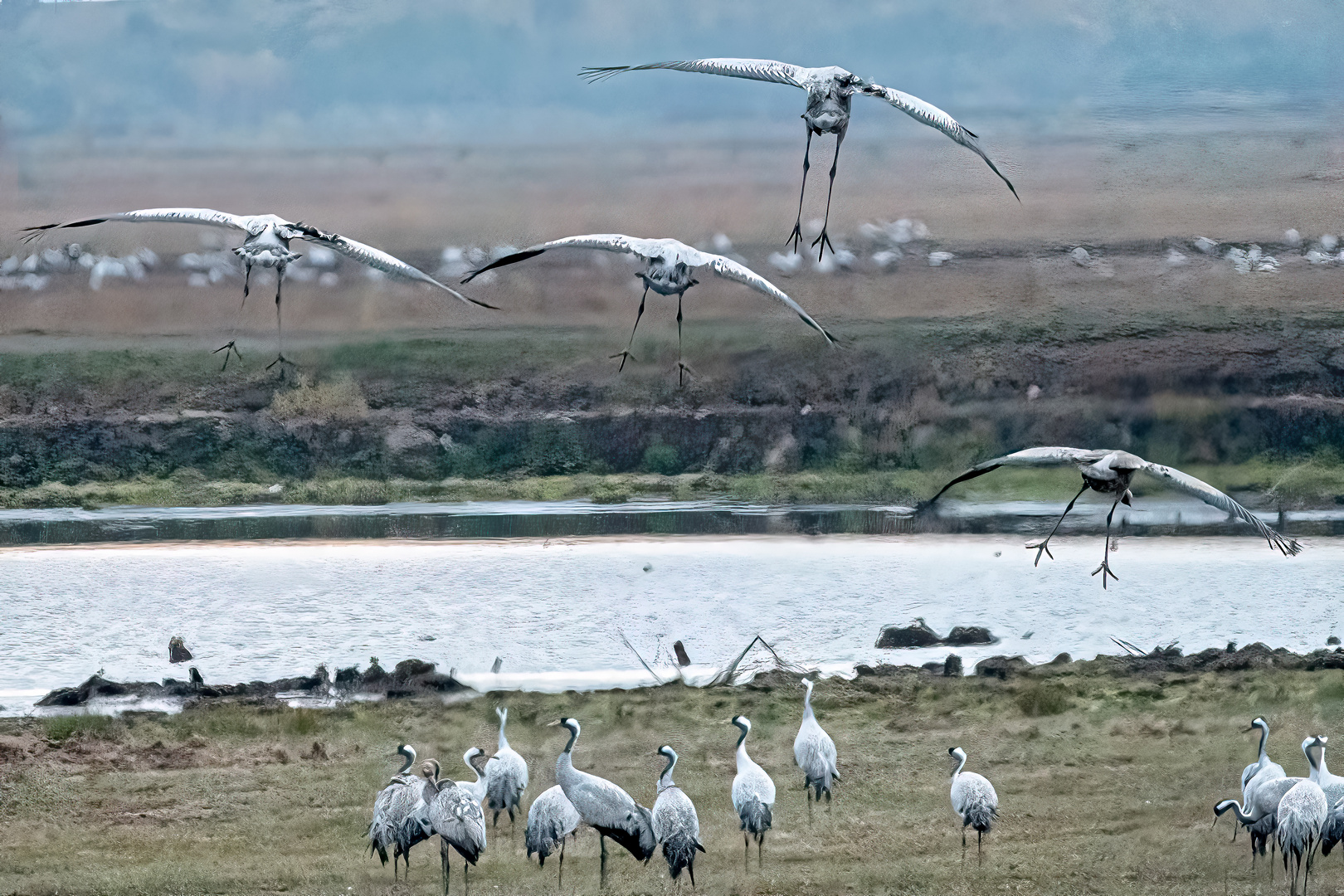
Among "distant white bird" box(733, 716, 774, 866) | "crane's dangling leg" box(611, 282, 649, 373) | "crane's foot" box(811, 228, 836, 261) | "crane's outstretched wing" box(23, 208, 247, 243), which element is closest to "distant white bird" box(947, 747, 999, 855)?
"distant white bird" box(733, 716, 774, 866)

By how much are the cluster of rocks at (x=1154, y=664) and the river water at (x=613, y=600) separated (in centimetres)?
15

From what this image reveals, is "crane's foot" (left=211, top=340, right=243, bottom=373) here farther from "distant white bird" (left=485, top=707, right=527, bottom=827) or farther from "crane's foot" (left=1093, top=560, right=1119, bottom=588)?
"crane's foot" (left=1093, top=560, right=1119, bottom=588)

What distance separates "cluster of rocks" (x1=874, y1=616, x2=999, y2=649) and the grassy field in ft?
2.14

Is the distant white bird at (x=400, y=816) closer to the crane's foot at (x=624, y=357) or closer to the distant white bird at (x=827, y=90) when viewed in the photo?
the distant white bird at (x=827, y=90)

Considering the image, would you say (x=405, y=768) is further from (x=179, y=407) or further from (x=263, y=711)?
(x=179, y=407)

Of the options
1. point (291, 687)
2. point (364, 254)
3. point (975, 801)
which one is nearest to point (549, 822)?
point (975, 801)

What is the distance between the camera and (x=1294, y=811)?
859 centimetres

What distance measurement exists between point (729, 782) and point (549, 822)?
2102mm

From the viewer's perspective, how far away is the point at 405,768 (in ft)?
32.1

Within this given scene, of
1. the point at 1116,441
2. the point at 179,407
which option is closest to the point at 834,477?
the point at 1116,441

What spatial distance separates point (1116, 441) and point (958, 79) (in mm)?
3841

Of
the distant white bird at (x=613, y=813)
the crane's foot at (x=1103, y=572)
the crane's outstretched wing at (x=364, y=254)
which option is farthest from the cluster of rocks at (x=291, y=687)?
the crane's foot at (x=1103, y=572)

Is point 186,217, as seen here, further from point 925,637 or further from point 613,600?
point 925,637

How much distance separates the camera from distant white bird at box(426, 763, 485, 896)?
8547 mm
